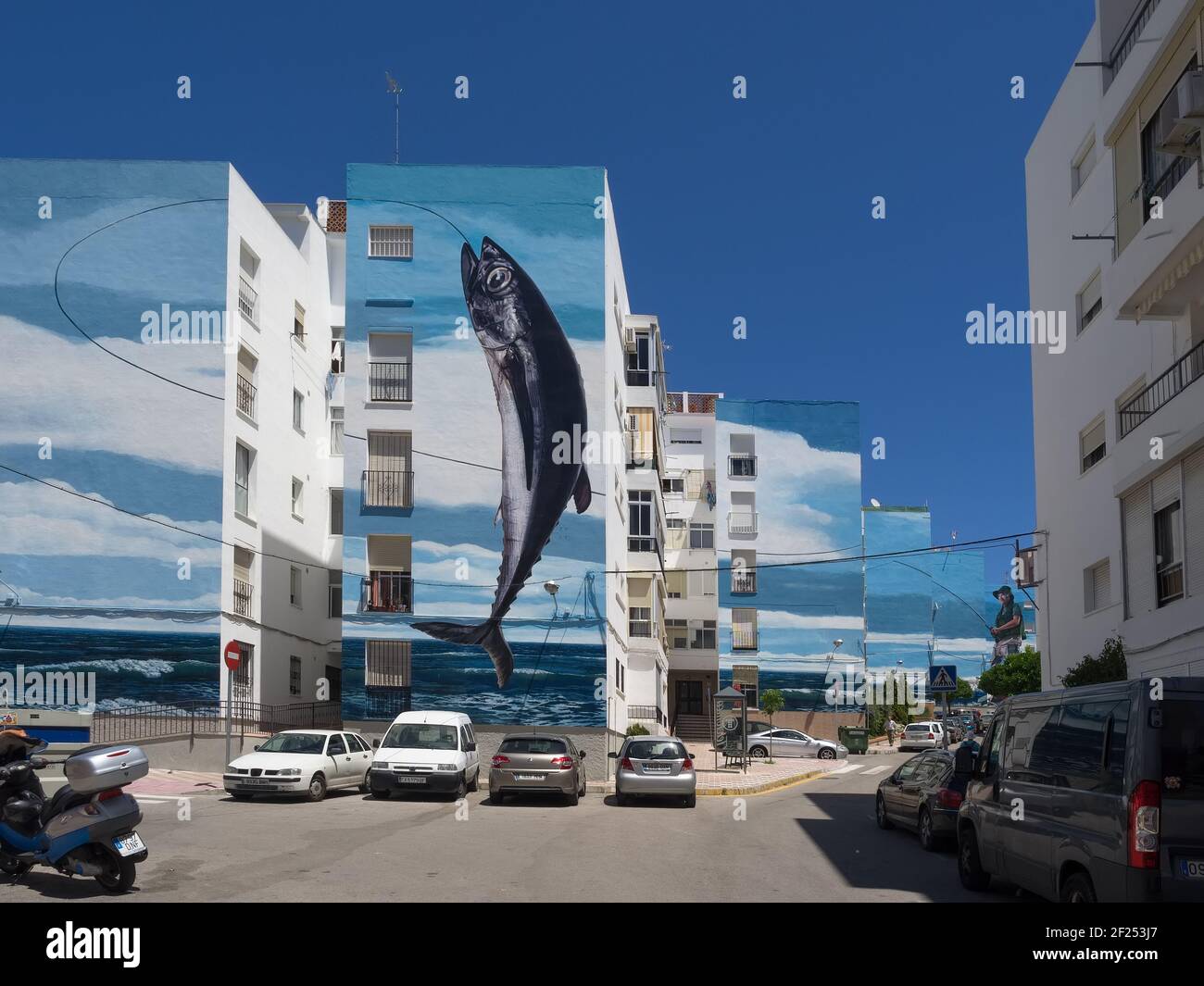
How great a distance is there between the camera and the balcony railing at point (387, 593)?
110ft

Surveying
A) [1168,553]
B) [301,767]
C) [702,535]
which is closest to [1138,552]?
[1168,553]

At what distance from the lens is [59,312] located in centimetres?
3173

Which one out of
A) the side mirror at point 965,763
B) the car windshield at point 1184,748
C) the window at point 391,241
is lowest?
the side mirror at point 965,763

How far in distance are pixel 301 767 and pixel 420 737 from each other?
10.4 ft

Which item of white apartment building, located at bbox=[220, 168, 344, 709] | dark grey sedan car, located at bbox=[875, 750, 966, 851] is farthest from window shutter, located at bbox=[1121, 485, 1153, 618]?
white apartment building, located at bbox=[220, 168, 344, 709]

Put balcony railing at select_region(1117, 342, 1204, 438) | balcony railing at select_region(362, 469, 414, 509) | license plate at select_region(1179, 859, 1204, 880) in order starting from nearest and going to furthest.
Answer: license plate at select_region(1179, 859, 1204, 880), balcony railing at select_region(1117, 342, 1204, 438), balcony railing at select_region(362, 469, 414, 509)

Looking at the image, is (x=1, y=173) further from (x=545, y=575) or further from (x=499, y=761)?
(x=499, y=761)

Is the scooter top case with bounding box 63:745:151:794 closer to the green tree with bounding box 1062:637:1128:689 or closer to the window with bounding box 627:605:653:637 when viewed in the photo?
the green tree with bounding box 1062:637:1128:689

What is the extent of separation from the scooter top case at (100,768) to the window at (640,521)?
3357 centimetres

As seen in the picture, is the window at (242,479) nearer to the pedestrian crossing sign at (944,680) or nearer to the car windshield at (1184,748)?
the pedestrian crossing sign at (944,680)

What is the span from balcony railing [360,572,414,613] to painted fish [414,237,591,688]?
98.2 inches

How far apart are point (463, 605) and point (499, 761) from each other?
425 inches

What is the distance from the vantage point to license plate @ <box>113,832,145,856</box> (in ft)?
34.3

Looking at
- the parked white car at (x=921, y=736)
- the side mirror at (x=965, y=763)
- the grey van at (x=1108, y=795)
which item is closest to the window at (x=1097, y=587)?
the side mirror at (x=965, y=763)
